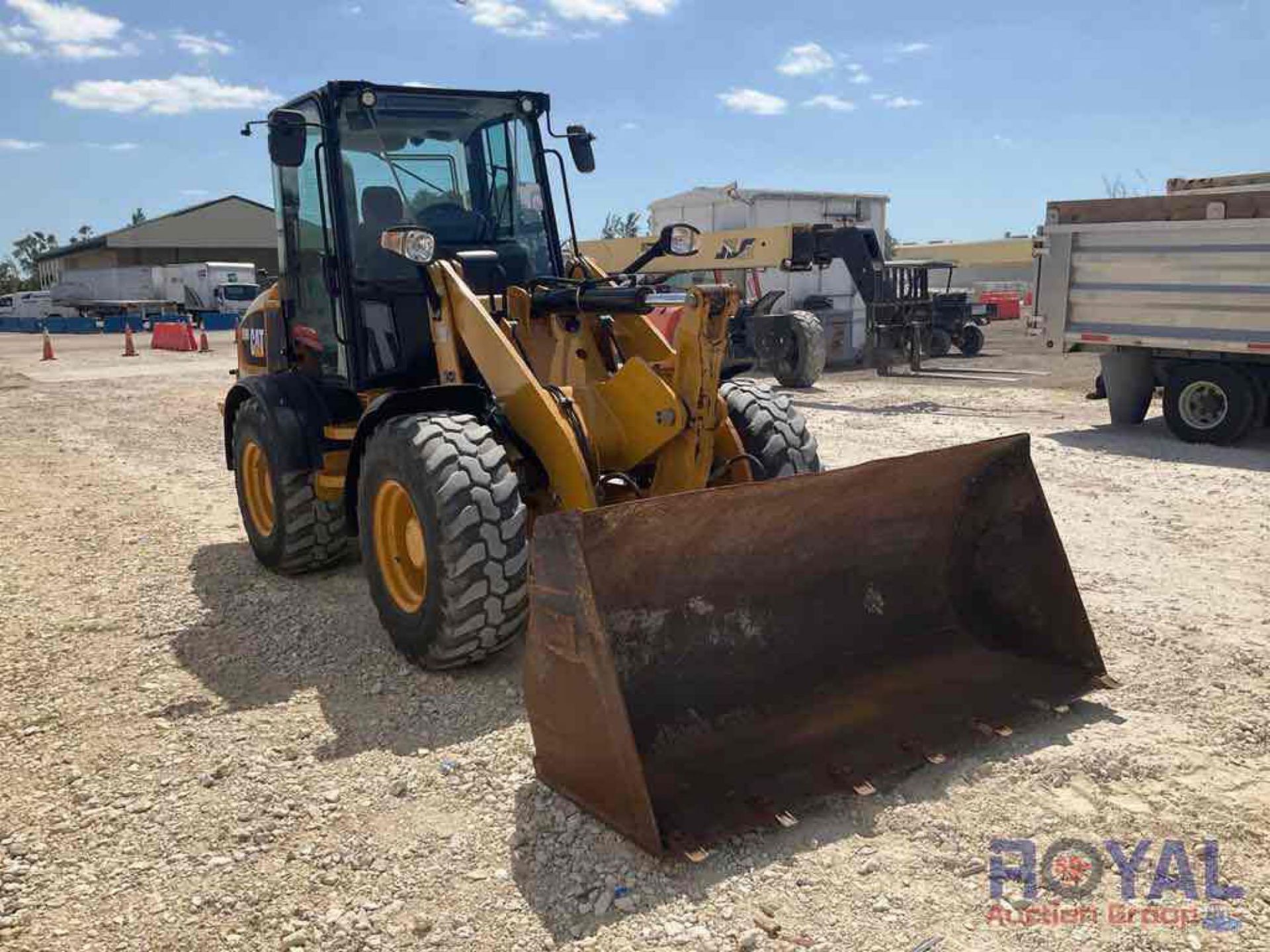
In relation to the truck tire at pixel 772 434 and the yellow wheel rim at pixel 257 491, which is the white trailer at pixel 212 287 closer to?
the yellow wheel rim at pixel 257 491

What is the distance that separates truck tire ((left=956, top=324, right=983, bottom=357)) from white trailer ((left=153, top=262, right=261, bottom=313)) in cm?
2633

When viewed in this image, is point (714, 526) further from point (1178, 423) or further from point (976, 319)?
point (976, 319)

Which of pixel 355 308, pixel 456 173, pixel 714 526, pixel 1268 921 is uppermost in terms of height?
pixel 456 173

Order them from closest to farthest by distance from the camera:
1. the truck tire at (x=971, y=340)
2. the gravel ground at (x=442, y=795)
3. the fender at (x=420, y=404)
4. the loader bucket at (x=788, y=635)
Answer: the gravel ground at (x=442, y=795), the loader bucket at (x=788, y=635), the fender at (x=420, y=404), the truck tire at (x=971, y=340)

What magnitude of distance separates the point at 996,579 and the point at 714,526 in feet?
4.35

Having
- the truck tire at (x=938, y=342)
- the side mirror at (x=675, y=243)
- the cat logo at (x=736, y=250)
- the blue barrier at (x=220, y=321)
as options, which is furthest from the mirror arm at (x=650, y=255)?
the blue barrier at (x=220, y=321)

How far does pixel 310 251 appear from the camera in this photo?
556 centimetres

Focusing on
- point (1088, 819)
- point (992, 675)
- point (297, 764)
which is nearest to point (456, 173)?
point (297, 764)

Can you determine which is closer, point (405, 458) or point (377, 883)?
point (377, 883)

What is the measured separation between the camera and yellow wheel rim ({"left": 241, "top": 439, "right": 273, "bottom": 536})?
19.9ft

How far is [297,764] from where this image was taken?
12.2ft

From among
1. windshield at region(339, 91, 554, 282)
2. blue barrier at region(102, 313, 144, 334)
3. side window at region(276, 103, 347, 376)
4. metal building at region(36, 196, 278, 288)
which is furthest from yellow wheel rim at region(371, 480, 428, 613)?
metal building at region(36, 196, 278, 288)

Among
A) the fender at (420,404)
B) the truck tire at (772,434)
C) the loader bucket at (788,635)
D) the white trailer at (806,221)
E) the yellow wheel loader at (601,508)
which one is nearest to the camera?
the loader bucket at (788,635)

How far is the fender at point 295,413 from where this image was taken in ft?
18.0
